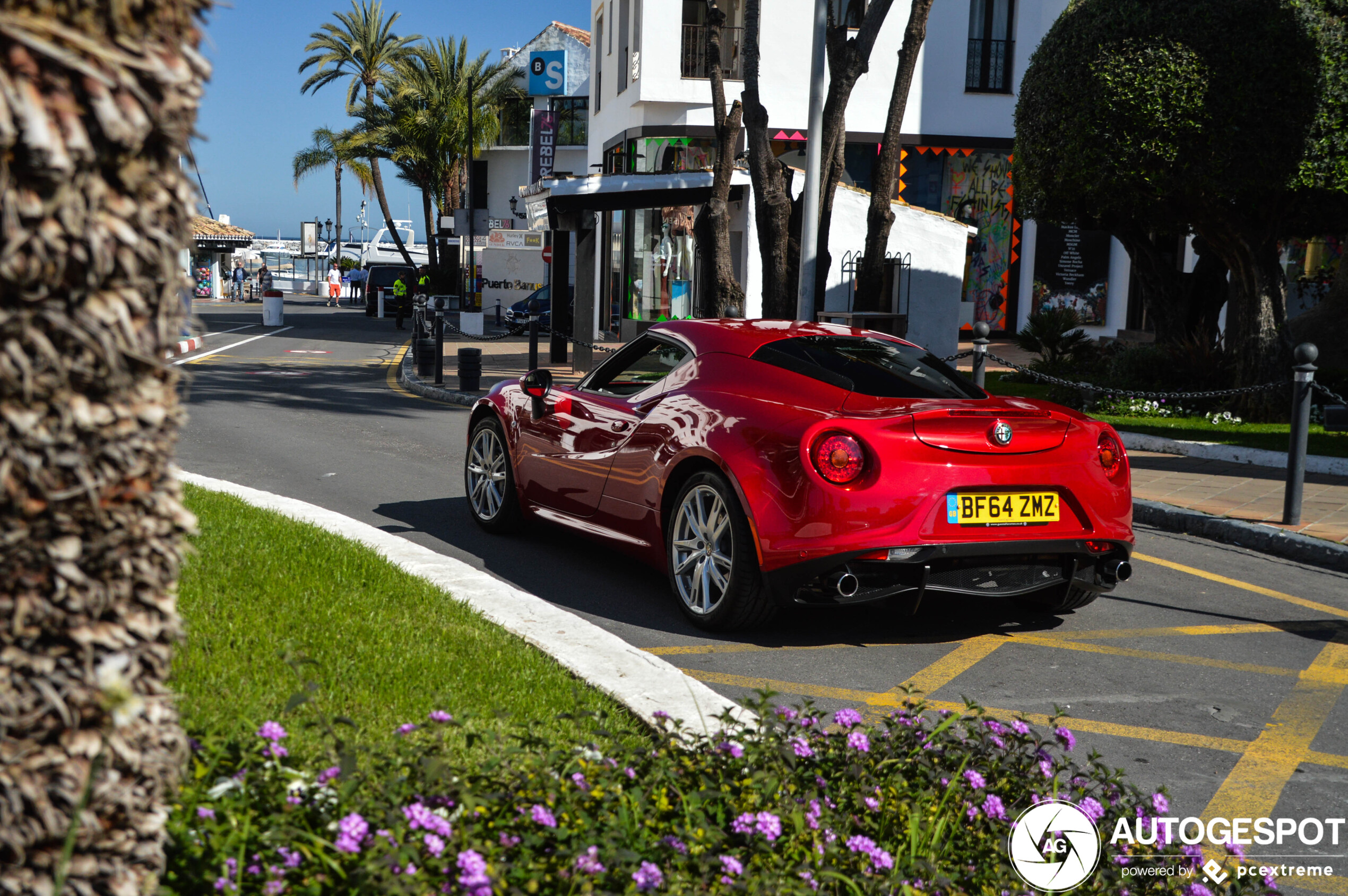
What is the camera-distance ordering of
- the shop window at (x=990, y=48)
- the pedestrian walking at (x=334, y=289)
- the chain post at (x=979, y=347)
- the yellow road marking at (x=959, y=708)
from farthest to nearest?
the pedestrian walking at (x=334, y=289)
the shop window at (x=990, y=48)
the chain post at (x=979, y=347)
the yellow road marking at (x=959, y=708)

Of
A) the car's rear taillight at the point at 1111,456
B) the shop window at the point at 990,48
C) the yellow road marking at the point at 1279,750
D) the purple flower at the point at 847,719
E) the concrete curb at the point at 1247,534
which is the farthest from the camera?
the shop window at the point at 990,48

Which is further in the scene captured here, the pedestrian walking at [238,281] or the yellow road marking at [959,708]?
the pedestrian walking at [238,281]

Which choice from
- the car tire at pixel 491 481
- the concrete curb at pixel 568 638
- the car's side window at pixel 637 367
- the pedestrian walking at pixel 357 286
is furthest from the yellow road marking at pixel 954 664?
the pedestrian walking at pixel 357 286

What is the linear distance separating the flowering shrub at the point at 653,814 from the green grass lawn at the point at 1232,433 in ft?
28.4

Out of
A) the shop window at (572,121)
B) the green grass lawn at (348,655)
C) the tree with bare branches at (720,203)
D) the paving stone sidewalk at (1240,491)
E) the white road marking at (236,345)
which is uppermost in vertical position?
the shop window at (572,121)

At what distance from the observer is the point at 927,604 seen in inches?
245

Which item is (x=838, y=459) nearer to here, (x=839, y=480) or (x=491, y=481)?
(x=839, y=480)

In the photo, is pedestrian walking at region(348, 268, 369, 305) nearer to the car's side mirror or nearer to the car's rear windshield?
the car's side mirror

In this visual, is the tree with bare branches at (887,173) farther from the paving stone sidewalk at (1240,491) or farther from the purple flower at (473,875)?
the purple flower at (473,875)

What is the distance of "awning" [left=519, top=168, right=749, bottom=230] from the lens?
2027cm

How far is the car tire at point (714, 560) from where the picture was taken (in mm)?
5219

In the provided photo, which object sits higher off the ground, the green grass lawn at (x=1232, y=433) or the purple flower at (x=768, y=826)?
the purple flower at (x=768, y=826)

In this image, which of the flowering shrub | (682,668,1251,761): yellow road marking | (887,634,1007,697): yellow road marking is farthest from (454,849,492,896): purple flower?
(887,634,1007,697): yellow road marking

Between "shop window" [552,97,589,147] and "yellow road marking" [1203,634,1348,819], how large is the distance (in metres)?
58.9
